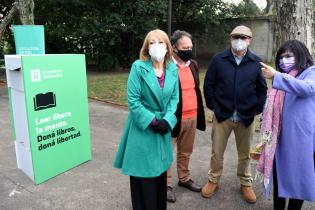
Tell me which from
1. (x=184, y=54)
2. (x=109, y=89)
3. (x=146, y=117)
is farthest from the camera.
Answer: (x=109, y=89)

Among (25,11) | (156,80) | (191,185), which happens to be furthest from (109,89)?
(156,80)

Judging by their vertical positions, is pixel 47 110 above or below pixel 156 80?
below

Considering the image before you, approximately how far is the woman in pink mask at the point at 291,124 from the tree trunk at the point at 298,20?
121cm

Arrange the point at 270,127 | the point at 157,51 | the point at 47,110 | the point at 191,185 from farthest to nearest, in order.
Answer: the point at 47,110 < the point at 191,185 < the point at 270,127 < the point at 157,51

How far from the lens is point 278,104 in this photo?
10.4 ft

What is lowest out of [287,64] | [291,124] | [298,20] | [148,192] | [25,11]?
[148,192]

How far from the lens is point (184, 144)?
3.97 m

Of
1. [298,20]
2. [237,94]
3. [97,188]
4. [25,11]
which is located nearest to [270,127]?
[237,94]

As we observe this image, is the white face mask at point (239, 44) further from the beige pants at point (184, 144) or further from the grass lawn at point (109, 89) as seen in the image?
the grass lawn at point (109, 89)

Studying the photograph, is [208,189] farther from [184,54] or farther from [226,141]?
[184,54]

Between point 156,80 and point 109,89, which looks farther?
point 109,89

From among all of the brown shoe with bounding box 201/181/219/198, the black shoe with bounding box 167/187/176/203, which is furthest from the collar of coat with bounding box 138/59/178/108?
the brown shoe with bounding box 201/181/219/198

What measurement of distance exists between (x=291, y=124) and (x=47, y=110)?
2889 mm

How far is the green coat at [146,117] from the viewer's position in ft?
9.82
